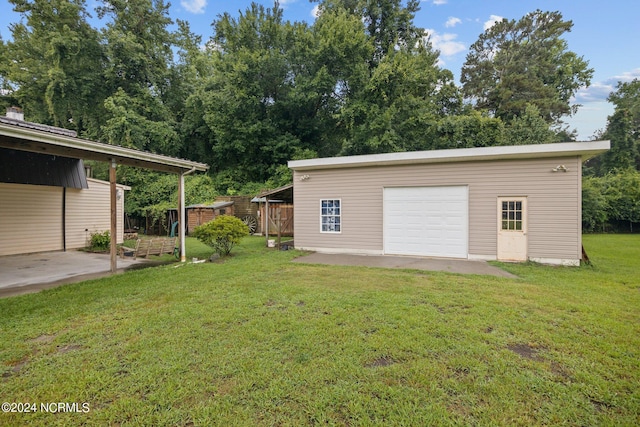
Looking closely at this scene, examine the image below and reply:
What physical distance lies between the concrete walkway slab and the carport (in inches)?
156

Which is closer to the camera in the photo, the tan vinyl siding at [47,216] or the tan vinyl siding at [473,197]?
the tan vinyl siding at [473,197]

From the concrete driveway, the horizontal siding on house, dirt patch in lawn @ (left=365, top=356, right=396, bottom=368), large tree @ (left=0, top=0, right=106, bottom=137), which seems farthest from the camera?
large tree @ (left=0, top=0, right=106, bottom=137)

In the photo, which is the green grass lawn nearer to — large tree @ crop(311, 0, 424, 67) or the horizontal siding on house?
the horizontal siding on house

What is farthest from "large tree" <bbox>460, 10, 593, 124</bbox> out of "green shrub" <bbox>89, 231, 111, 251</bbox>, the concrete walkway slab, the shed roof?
"green shrub" <bbox>89, 231, 111, 251</bbox>

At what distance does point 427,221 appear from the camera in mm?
9094

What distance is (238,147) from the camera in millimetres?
20234

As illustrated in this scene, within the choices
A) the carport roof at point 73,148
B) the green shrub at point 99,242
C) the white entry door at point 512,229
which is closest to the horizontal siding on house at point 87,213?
the green shrub at point 99,242

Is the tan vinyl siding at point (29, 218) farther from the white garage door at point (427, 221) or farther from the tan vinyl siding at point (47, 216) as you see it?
the white garage door at point (427, 221)

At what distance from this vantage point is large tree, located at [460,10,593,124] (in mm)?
23703

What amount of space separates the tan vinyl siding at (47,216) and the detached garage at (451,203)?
7.75 m

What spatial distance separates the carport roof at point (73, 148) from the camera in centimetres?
520

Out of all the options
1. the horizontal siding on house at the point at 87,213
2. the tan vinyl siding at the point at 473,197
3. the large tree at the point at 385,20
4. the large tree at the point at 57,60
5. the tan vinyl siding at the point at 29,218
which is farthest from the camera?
the large tree at the point at 385,20

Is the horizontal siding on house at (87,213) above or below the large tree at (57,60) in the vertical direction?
below

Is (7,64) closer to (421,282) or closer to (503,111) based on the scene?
(421,282)
